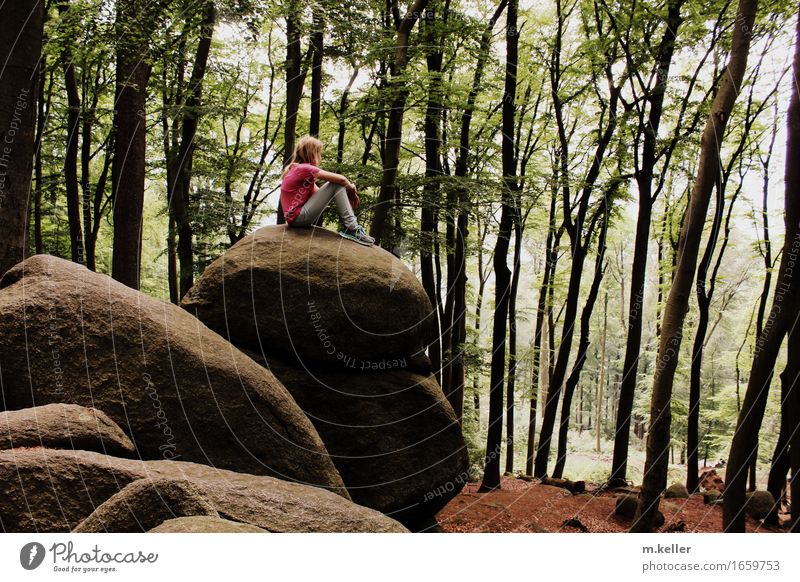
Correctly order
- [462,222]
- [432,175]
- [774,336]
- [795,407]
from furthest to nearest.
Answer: [462,222], [432,175], [795,407], [774,336]

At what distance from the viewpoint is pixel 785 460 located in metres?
9.41

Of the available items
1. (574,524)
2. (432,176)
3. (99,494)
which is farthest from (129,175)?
(574,524)

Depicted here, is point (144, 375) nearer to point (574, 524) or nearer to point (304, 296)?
point (304, 296)

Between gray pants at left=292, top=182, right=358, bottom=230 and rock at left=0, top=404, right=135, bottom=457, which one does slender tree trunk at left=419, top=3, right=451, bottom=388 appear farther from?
rock at left=0, top=404, right=135, bottom=457

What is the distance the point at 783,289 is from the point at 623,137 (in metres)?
6.91

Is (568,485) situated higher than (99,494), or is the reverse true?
(99,494)

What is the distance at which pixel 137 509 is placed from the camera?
2828 mm

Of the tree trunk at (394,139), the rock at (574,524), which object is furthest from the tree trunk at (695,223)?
the tree trunk at (394,139)

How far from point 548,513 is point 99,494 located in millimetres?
8432

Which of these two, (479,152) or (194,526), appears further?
(479,152)

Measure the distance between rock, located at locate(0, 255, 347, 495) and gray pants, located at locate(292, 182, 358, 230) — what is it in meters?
2.01

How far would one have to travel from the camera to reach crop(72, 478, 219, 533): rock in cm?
283

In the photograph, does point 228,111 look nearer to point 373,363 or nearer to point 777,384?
point 373,363

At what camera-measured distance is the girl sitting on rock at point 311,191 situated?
6.12m
